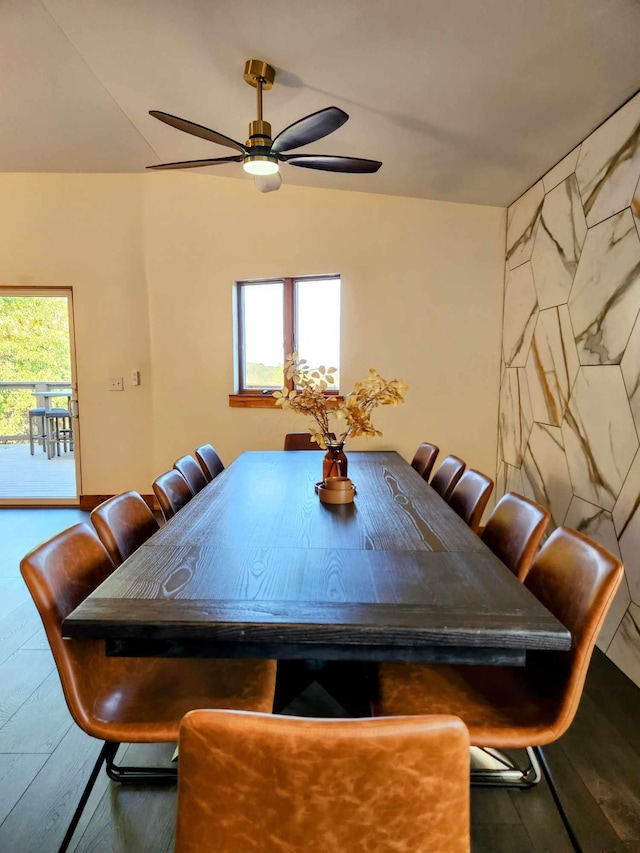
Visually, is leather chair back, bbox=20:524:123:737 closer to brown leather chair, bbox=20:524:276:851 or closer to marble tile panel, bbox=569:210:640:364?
brown leather chair, bbox=20:524:276:851

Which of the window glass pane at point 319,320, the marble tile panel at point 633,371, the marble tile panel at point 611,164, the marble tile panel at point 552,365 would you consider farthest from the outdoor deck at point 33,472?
the marble tile panel at point 611,164

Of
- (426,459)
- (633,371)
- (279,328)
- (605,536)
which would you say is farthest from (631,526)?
(279,328)

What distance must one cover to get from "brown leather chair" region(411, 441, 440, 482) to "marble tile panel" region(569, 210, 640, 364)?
931mm

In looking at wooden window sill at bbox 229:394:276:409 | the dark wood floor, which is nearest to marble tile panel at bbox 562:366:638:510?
the dark wood floor

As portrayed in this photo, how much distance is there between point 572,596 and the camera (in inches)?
47.9

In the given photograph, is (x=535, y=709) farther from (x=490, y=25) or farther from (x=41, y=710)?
(x=490, y=25)

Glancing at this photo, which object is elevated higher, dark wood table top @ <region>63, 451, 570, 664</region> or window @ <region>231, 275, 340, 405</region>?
window @ <region>231, 275, 340, 405</region>

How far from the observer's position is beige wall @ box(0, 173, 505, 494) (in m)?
3.66

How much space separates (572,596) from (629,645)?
46.8 inches

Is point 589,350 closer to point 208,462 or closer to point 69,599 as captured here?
point 208,462

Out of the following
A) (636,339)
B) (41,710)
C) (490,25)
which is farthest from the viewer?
(636,339)

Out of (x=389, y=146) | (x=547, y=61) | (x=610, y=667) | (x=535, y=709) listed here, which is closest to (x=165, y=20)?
Result: (x=389, y=146)

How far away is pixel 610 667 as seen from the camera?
2133mm

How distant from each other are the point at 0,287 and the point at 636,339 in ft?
15.8
